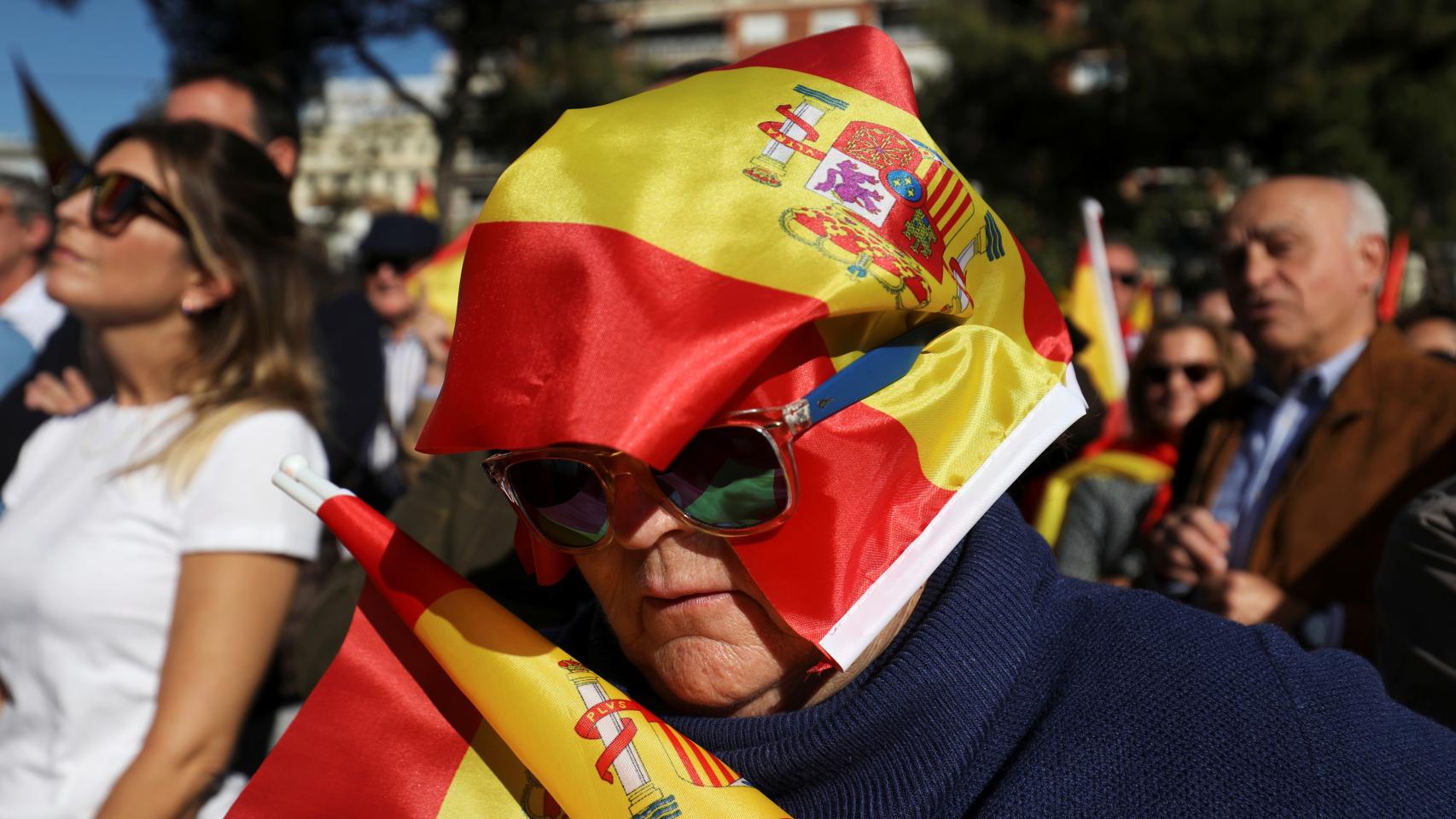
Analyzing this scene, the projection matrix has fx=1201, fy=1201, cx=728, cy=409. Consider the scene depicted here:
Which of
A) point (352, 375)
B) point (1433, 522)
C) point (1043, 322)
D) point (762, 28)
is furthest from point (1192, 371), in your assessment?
point (762, 28)

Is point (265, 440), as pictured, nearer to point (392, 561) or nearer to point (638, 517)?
point (392, 561)

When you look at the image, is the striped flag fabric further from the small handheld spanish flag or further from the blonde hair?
the blonde hair

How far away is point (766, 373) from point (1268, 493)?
2584 mm

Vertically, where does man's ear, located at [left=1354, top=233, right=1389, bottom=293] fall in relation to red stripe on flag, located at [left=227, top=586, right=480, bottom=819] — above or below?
above

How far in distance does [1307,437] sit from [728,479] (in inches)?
101

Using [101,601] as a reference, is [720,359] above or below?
above

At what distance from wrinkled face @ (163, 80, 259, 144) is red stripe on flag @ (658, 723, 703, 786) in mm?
3404

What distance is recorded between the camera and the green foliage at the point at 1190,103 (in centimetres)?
2033

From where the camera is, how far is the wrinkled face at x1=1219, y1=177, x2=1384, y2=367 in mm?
3557

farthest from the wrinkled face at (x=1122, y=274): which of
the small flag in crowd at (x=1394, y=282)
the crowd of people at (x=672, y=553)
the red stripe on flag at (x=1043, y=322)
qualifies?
the red stripe on flag at (x=1043, y=322)

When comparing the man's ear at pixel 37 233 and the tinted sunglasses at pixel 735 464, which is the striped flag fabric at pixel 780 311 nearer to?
the tinted sunglasses at pixel 735 464

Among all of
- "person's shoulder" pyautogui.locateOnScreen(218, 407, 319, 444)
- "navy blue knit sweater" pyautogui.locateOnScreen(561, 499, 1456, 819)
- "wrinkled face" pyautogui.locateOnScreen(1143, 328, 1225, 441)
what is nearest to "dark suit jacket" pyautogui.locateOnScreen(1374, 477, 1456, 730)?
"navy blue knit sweater" pyautogui.locateOnScreen(561, 499, 1456, 819)

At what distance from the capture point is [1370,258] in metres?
3.64

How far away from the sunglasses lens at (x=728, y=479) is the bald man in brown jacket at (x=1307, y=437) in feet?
6.10
